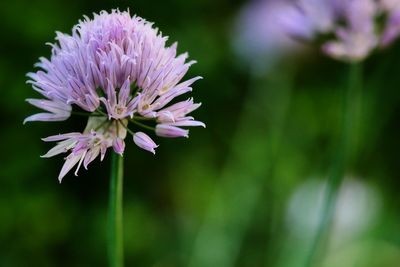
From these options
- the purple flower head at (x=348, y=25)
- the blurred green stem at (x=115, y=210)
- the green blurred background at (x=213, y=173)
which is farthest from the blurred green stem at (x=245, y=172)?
the blurred green stem at (x=115, y=210)

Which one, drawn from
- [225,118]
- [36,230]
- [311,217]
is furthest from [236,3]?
[36,230]

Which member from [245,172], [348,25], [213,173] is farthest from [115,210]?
[213,173]

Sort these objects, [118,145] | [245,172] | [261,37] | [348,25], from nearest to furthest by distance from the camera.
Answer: [118,145], [348,25], [245,172], [261,37]

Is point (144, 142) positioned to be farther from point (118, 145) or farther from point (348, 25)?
point (348, 25)

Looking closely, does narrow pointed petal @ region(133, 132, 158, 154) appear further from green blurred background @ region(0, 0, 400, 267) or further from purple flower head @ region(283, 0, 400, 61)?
green blurred background @ region(0, 0, 400, 267)

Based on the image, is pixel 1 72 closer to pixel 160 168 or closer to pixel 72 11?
pixel 72 11
